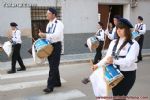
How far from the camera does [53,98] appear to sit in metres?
7.11

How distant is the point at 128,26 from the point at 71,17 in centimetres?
978

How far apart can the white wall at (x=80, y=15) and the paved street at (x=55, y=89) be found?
348cm

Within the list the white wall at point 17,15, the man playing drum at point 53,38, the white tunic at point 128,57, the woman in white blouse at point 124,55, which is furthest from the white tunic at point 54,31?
the white wall at point 17,15

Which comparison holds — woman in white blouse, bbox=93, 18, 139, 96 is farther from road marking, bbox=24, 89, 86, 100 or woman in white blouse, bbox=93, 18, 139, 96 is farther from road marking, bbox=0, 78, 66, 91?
road marking, bbox=0, 78, 66, 91

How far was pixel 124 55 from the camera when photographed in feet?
15.0

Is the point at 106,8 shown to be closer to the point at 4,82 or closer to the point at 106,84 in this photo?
the point at 4,82

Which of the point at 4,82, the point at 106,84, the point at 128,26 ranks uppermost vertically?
the point at 128,26

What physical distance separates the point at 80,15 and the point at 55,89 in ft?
23.5

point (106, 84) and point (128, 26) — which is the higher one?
point (128, 26)

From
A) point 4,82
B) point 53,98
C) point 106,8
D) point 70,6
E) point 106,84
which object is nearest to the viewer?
point 106,84

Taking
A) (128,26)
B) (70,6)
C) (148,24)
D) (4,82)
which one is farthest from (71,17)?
(128,26)

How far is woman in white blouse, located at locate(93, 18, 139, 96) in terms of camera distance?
455 cm

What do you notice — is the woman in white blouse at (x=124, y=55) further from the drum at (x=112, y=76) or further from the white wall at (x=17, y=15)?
the white wall at (x=17, y=15)

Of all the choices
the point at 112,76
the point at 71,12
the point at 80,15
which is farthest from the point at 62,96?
the point at 80,15
